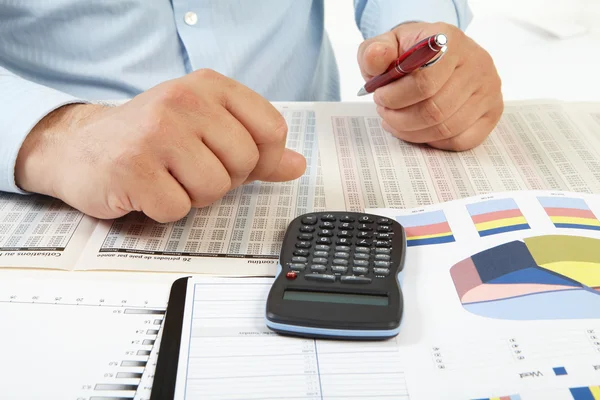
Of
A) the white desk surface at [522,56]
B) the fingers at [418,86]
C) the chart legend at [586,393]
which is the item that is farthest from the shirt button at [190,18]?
the white desk surface at [522,56]

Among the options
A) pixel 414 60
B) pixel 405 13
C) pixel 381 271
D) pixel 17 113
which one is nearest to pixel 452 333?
pixel 381 271

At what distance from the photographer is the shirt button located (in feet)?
2.32

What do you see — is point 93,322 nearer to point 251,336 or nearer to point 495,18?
point 251,336

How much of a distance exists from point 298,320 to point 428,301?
98 millimetres

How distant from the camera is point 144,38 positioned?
2.35 feet

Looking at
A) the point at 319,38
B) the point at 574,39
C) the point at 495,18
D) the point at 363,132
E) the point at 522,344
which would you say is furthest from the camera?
the point at 495,18

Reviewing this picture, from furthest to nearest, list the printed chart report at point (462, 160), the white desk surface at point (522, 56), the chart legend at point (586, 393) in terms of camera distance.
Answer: the white desk surface at point (522, 56) < the printed chart report at point (462, 160) < the chart legend at point (586, 393)

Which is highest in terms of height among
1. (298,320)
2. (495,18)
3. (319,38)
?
(298,320)

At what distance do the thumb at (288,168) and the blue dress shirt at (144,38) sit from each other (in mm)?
255

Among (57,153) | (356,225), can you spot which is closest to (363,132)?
(356,225)

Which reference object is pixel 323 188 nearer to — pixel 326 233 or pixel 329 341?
pixel 326 233

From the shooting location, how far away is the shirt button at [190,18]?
708 mm

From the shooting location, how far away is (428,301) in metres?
0.41

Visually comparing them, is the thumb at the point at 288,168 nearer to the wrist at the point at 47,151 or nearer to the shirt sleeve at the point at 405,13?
the wrist at the point at 47,151
